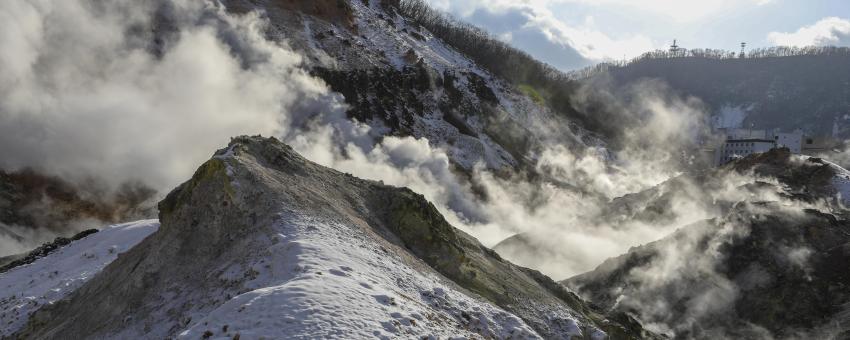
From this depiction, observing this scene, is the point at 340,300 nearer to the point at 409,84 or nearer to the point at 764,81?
the point at 409,84

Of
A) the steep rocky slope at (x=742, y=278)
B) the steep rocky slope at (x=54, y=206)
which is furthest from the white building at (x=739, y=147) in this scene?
the steep rocky slope at (x=54, y=206)

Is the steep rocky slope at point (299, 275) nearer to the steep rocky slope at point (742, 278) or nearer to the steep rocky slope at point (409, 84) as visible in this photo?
the steep rocky slope at point (742, 278)

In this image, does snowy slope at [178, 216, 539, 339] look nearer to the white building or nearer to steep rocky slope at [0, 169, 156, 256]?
steep rocky slope at [0, 169, 156, 256]

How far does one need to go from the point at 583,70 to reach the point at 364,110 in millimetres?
151408

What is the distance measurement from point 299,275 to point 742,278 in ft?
46.9

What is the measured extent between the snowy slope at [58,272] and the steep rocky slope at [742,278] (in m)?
13.3

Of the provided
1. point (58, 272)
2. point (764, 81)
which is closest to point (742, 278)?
point (58, 272)

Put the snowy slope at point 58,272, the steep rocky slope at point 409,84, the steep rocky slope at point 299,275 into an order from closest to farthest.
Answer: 1. the steep rocky slope at point 299,275
2. the snowy slope at point 58,272
3. the steep rocky slope at point 409,84

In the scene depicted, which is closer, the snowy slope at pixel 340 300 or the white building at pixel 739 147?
the snowy slope at pixel 340 300

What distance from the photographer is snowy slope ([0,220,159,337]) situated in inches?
488

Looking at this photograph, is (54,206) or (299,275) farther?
(54,206)

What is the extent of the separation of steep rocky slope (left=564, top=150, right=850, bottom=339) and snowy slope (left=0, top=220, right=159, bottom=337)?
524 inches

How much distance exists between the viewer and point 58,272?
1401 centimetres

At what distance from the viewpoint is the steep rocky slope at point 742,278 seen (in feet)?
52.6
